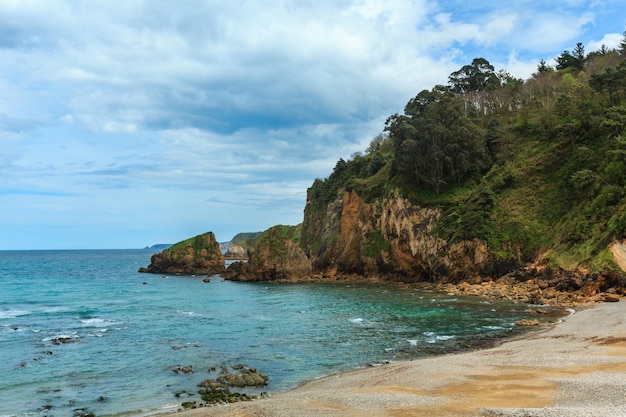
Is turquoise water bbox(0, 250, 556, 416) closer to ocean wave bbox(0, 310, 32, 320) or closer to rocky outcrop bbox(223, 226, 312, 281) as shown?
ocean wave bbox(0, 310, 32, 320)

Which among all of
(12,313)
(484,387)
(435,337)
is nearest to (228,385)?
(484,387)

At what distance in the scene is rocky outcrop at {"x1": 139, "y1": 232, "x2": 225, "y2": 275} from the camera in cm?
11332

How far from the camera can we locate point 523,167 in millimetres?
70312

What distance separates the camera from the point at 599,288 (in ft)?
147

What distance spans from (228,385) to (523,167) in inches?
2470

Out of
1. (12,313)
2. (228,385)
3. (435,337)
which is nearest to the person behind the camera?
(228,385)

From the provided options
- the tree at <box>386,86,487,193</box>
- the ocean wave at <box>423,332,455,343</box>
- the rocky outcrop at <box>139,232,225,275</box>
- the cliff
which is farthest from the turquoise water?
the rocky outcrop at <box>139,232,225,275</box>

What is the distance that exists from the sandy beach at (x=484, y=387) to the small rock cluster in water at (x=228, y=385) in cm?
151

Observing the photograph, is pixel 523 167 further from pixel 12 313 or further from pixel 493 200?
pixel 12 313

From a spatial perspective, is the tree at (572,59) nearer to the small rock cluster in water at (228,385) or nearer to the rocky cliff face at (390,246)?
the rocky cliff face at (390,246)

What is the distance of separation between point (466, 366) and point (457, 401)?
700cm

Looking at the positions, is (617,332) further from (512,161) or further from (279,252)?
(279,252)

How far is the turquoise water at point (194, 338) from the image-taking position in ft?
75.0

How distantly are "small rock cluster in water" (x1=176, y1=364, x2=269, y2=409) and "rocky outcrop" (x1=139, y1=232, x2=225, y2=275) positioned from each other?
88683 mm
